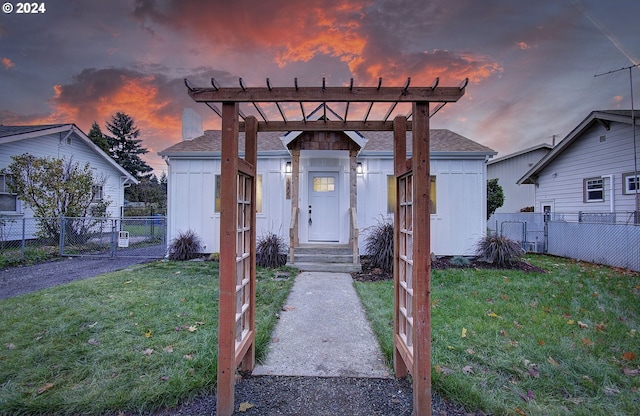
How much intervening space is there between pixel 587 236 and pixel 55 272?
569 inches

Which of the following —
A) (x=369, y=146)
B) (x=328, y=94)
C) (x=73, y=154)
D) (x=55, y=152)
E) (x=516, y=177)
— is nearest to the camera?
(x=328, y=94)

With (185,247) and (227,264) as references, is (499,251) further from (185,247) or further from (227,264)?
(185,247)

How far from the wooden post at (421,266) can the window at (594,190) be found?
12.2 meters

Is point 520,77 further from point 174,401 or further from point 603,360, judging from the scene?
point 174,401

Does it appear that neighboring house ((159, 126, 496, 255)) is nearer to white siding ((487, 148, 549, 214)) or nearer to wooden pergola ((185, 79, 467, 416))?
wooden pergola ((185, 79, 467, 416))

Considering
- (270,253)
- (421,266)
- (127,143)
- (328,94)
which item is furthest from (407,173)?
(127,143)

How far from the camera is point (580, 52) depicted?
801 centimetres

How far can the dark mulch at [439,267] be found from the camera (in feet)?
21.6

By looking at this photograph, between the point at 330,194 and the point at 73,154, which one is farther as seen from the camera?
the point at 73,154

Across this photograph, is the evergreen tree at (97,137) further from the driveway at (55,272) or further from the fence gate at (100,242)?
the driveway at (55,272)

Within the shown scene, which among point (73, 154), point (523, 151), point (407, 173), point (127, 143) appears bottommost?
point (407, 173)

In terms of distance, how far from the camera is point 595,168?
34.4 feet

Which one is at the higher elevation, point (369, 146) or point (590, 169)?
point (369, 146)

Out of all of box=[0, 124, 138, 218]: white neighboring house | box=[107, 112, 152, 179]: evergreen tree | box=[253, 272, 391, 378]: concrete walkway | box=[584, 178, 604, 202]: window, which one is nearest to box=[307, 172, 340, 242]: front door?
box=[253, 272, 391, 378]: concrete walkway
